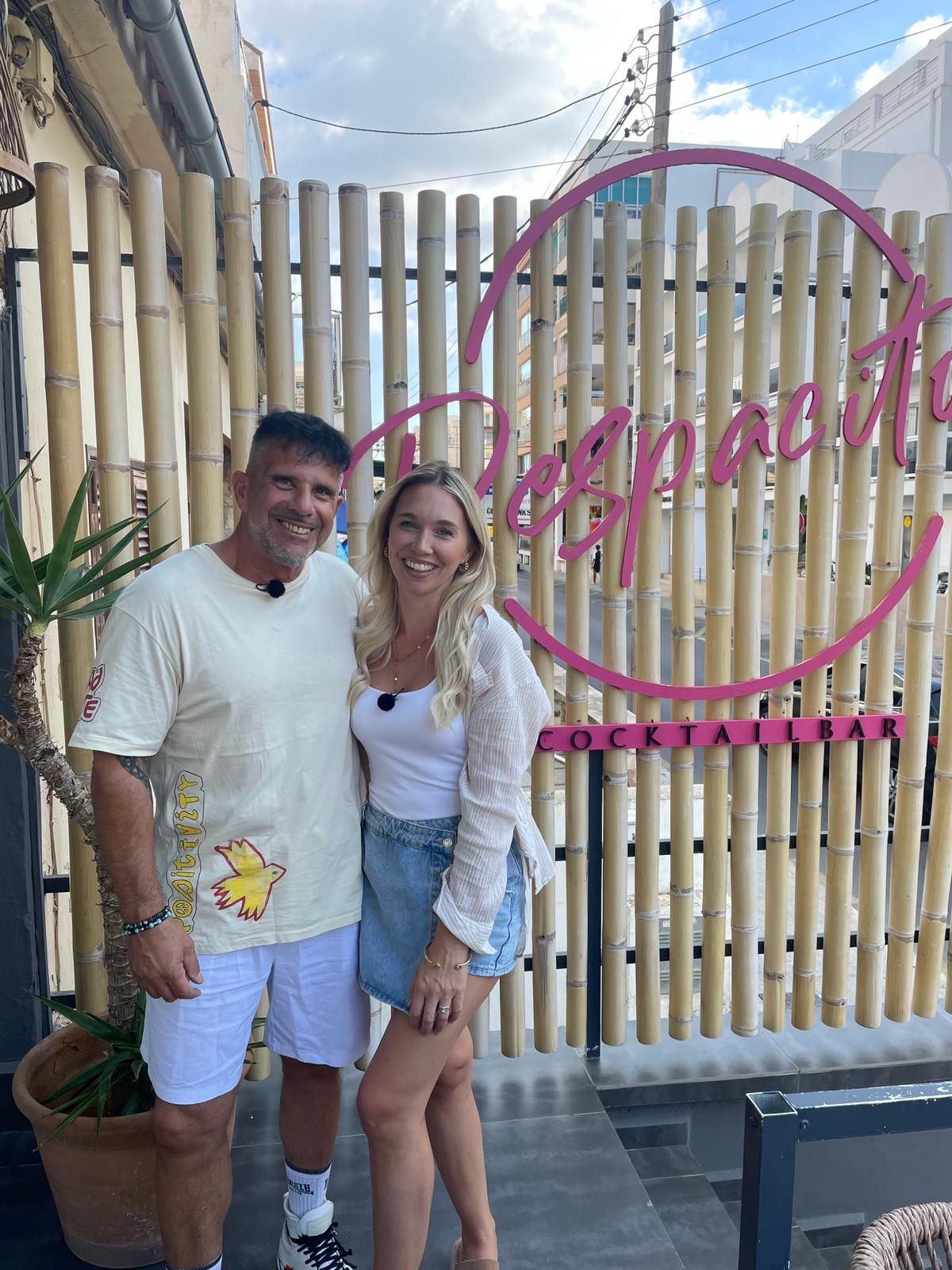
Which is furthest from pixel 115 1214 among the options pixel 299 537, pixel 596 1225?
pixel 299 537

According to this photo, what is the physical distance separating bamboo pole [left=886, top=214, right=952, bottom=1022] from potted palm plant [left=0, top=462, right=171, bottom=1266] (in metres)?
2.40

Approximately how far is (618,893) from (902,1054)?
1190 millimetres

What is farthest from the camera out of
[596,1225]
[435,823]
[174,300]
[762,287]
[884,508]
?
[174,300]

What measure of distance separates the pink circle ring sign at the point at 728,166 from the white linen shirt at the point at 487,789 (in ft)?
2.84

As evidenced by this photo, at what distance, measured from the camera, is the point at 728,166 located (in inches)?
107

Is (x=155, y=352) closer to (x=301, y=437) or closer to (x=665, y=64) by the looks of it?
(x=301, y=437)

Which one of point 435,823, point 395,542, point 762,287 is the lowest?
point 435,823

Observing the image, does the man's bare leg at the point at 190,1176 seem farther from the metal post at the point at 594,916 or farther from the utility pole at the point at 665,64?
the utility pole at the point at 665,64

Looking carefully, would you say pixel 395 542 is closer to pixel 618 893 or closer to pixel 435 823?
pixel 435 823

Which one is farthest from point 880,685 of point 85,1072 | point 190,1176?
point 85,1072

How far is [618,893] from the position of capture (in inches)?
112

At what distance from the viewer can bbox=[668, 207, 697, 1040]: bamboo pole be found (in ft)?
8.90

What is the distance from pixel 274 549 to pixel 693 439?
1.41 metres

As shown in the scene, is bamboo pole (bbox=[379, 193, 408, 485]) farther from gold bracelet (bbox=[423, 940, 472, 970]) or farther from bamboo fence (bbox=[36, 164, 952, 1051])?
gold bracelet (bbox=[423, 940, 472, 970])
